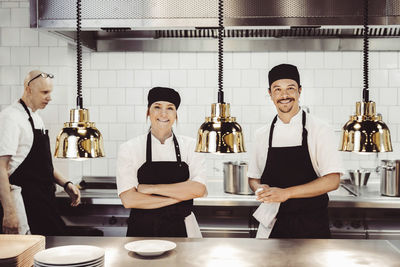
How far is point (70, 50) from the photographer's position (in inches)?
169

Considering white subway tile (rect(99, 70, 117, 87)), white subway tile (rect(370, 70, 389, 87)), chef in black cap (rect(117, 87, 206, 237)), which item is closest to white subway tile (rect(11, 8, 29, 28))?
white subway tile (rect(99, 70, 117, 87))

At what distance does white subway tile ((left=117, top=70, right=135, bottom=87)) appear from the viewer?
4.54 meters

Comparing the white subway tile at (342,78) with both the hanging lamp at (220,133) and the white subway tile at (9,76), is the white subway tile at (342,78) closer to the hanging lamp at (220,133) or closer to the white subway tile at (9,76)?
the hanging lamp at (220,133)

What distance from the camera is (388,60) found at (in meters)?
4.38

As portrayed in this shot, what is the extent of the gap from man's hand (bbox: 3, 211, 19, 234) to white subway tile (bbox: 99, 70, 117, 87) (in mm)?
1782

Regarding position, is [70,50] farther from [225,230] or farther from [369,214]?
[369,214]

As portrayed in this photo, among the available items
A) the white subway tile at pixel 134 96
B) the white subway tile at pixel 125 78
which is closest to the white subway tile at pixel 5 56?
the white subway tile at pixel 125 78

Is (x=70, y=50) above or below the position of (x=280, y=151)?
above

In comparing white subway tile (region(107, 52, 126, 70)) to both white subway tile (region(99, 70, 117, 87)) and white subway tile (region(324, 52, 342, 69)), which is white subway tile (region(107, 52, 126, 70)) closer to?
white subway tile (region(99, 70, 117, 87))

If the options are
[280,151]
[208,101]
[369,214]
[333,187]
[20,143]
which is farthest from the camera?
[208,101]

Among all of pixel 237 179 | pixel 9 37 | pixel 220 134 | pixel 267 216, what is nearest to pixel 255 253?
pixel 220 134

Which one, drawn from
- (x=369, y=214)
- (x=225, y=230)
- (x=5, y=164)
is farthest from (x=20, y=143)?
(x=369, y=214)

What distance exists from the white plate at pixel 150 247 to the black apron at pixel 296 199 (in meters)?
1.05

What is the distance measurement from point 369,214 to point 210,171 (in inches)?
62.9
